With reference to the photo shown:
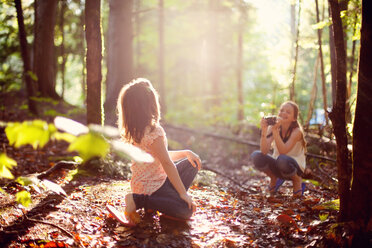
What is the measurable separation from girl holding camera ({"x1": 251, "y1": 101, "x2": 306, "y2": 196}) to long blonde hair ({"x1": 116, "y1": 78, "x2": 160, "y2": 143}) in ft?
7.63

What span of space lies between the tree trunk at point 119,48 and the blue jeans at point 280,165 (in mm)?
5477

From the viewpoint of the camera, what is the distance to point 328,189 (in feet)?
17.0

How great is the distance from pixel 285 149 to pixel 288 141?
14 centimetres

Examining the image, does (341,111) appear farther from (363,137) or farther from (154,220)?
(154,220)

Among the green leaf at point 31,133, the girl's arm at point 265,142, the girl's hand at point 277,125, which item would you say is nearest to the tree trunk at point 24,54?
the girl's arm at point 265,142

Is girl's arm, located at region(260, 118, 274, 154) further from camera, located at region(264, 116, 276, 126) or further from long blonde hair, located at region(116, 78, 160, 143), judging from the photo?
long blonde hair, located at region(116, 78, 160, 143)

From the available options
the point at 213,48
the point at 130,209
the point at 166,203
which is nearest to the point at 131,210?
the point at 130,209

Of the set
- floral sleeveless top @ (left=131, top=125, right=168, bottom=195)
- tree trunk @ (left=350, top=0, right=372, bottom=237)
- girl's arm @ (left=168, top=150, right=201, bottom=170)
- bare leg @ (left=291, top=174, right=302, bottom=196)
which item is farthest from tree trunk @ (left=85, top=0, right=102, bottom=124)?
tree trunk @ (left=350, top=0, right=372, bottom=237)

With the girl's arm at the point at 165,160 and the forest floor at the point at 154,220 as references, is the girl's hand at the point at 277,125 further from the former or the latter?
the girl's arm at the point at 165,160

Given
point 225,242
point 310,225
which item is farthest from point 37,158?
point 310,225

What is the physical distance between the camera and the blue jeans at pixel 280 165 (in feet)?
15.3

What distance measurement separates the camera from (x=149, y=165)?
3301 mm

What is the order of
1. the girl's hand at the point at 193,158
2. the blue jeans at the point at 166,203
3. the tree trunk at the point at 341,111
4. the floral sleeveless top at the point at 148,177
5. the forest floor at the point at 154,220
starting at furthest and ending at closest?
the girl's hand at the point at 193,158 → the floral sleeveless top at the point at 148,177 → the blue jeans at the point at 166,203 → the tree trunk at the point at 341,111 → the forest floor at the point at 154,220

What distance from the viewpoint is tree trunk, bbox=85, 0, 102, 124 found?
4527 mm
